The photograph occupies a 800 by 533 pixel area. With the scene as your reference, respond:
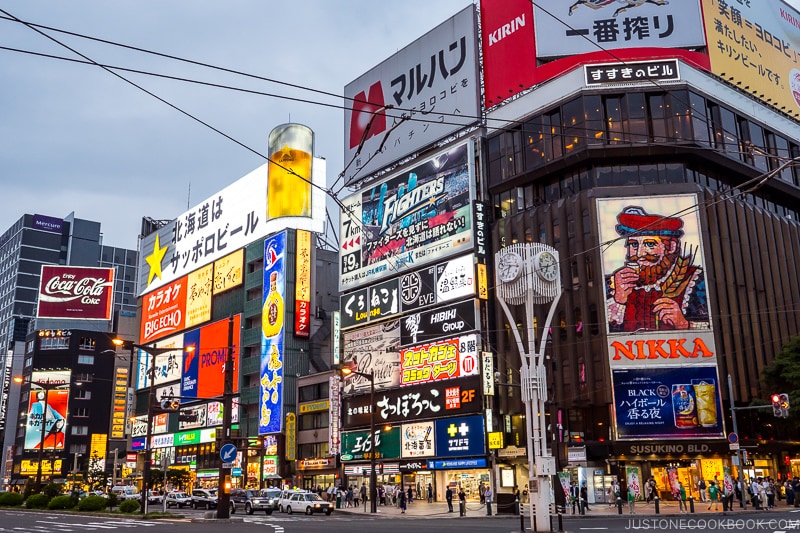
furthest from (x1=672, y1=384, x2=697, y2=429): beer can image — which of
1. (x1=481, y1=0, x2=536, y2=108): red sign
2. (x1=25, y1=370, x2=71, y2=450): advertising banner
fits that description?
(x1=25, y1=370, x2=71, y2=450): advertising banner

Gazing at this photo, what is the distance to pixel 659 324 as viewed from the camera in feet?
170

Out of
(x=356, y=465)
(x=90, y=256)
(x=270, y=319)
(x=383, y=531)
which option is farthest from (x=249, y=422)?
(x=90, y=256)

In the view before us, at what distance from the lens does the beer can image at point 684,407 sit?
1959 inches

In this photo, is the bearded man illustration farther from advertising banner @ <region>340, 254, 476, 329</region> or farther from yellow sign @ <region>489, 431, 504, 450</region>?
advertising banner @ <region>340, 254, 476, 329</region>

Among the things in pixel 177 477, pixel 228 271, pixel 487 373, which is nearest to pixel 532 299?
pixel 487 373

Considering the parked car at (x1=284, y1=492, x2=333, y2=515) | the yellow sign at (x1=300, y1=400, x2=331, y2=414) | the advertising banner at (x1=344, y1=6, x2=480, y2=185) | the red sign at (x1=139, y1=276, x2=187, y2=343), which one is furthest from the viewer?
the red sign at (x1=139, y1=276, x2=187, y2=343)

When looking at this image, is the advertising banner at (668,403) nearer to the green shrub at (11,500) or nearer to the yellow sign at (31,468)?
the green shrub at (11,500)

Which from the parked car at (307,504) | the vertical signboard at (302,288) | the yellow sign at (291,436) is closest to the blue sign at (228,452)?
the parked car at (307,504)

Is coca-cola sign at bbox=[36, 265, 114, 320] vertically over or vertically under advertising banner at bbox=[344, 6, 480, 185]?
under

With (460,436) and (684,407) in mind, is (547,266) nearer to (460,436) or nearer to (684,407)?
(684,407)

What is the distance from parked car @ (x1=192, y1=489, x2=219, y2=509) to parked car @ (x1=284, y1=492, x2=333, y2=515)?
7.19 metres

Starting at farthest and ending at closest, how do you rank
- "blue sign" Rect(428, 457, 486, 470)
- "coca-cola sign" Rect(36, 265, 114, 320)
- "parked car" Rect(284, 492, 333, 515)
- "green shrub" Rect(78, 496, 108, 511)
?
1. "coca-cola sign" Rect(36, 265, 114, 320)
2. "blue sign" Rect(428, 457, 486, 470)
3. "parked car" Rect(284, 492, 333, 515)
4. "green shrub" Rect(78, 496, 108, 511)

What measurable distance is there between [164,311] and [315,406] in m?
38.5

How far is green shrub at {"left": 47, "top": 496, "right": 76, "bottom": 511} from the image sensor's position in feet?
144
